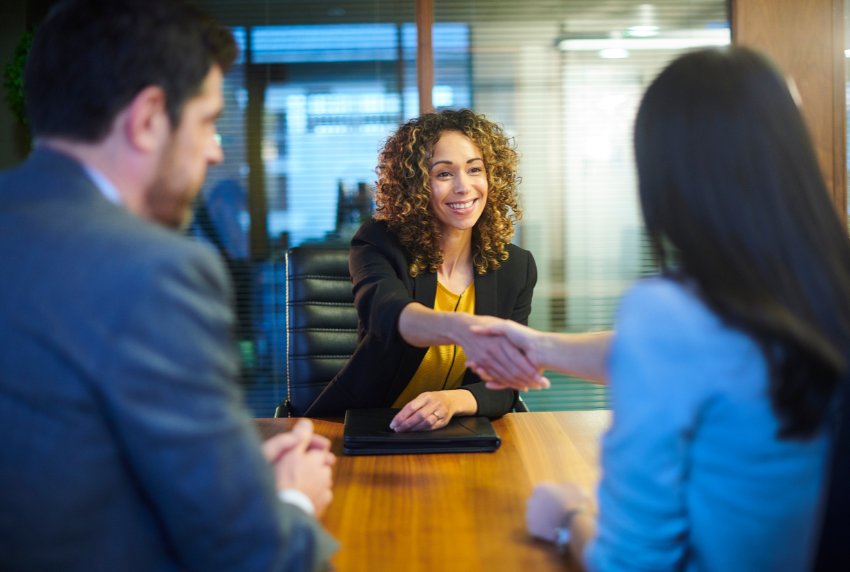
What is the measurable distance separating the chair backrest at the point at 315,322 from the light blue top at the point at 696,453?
1504 mm

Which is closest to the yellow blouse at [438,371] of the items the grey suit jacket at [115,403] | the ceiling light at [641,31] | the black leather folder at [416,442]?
the black leather folder at [416,442]

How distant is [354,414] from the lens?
1.51 meters

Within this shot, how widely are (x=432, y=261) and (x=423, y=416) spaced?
66cm

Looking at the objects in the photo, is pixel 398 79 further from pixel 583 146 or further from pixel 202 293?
pixel 202 293

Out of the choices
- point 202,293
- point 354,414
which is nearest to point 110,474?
point 202,293

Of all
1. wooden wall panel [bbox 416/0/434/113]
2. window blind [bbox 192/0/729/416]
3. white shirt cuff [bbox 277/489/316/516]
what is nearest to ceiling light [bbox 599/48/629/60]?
window blind [bbox 192/0/729/416]

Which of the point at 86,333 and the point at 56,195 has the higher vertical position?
the point at 56,195

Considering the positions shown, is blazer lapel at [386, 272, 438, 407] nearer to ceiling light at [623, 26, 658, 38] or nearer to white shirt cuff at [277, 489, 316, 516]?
white shirt cuff at [277, 489, 316, 516]

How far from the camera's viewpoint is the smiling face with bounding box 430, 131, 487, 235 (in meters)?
1.98

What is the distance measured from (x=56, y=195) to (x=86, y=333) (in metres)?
0.19

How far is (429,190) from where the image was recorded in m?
2.01

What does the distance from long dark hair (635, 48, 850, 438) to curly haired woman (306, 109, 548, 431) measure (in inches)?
36.6

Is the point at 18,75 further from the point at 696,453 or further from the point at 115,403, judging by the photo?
the point at 696,453

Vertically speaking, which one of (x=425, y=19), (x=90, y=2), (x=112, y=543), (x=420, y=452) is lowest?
(x=420, y=452)
